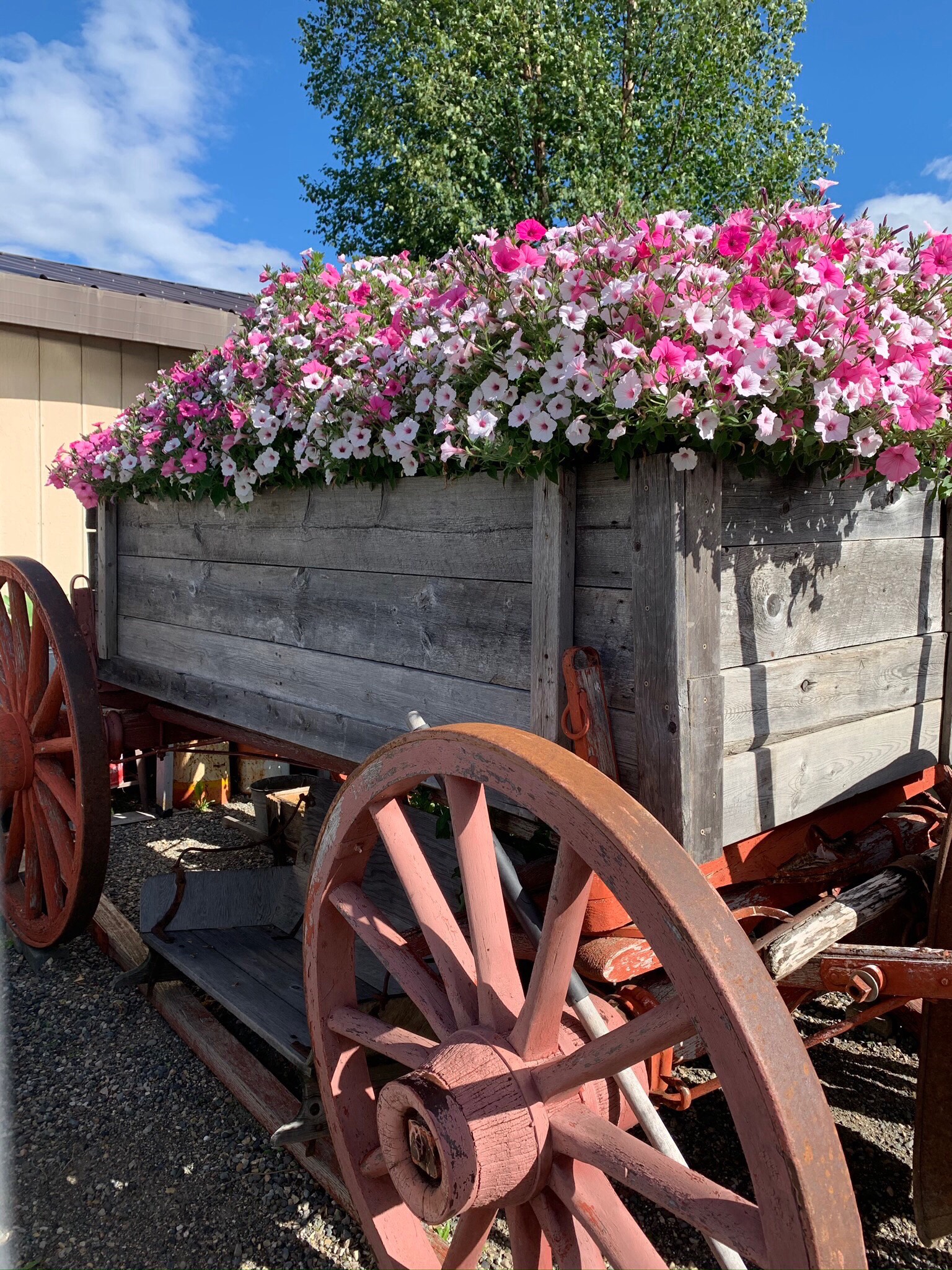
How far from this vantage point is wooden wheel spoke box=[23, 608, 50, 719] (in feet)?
10.1

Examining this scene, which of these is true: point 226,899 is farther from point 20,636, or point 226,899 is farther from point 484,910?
point 484,910

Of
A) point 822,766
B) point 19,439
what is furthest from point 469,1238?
point 19,439

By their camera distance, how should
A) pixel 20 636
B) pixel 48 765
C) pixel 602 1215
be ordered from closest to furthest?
1. pixel 602 1215
2. pixel 48 765
3. pixel 20 636

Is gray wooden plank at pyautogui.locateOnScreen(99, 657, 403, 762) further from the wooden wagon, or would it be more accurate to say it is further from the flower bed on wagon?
the flower bed on wagon

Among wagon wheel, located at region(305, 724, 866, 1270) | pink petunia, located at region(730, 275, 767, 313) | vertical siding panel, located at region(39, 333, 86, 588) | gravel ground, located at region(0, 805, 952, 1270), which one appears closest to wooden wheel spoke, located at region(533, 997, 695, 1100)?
wagon wheel, located at region(305, 724, 866, 1270)

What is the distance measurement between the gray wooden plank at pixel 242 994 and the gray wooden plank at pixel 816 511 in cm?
146

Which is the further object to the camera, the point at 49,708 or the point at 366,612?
the point at 49,708

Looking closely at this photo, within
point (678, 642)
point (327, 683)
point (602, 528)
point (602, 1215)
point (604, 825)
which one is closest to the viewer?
point (604, 825)

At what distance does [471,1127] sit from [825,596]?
1045 millimetres

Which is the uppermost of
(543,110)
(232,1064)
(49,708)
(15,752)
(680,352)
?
(543,110)

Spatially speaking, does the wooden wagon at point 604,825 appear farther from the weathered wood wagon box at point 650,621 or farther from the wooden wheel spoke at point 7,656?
the wooden wheel spoke at point 7,656

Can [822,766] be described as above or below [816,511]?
below

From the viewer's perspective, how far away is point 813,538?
1658 mm

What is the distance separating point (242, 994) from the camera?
252cm
